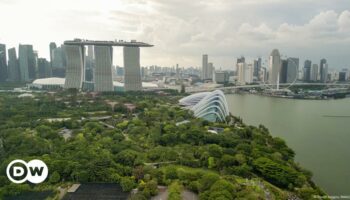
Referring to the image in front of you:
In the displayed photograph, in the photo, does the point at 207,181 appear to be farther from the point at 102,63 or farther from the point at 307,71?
the point at 307,71

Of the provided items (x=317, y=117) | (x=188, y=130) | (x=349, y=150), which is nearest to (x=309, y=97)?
(x=317, y=117)

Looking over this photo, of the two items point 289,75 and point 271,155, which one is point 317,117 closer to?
point 271,155

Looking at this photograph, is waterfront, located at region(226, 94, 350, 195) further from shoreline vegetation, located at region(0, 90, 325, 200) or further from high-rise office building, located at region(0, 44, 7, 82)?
high-rise office building, located at region(0, 44, 7, 82)

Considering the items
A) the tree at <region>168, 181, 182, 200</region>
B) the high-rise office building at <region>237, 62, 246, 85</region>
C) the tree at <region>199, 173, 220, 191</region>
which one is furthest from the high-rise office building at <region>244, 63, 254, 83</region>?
the tree at <region>168, 181, 182, 200</region>

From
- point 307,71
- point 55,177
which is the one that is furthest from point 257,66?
point 55,177

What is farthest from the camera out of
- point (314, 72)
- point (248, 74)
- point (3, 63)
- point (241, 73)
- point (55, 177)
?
point (314, 72)

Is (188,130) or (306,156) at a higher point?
(188,130)
